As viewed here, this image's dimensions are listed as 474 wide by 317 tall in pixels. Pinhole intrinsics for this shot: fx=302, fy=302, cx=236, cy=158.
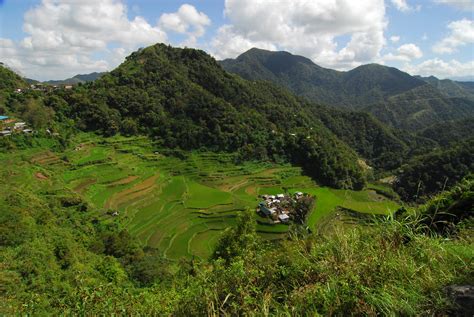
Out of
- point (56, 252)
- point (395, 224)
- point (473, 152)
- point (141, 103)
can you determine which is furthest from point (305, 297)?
point (473, 152)

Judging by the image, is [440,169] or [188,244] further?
[440,169]

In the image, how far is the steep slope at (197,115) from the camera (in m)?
45.2

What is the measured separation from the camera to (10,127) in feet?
106

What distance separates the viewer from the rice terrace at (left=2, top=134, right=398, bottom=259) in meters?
25.3

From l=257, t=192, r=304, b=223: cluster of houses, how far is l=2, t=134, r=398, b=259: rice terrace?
2.74ft

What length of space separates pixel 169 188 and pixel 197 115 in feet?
72.7

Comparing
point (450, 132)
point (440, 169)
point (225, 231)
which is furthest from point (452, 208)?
point (450, 132)

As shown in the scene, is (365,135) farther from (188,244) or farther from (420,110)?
(420,110)

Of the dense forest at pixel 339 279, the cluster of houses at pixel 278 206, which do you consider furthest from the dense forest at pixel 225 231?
the cluster of houses at pixel 278 206

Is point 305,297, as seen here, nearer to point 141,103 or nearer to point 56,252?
point 56,252

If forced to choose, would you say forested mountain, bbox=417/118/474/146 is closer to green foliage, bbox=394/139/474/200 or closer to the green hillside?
green foliage, bbox=394/139/474/200

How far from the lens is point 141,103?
5041cm

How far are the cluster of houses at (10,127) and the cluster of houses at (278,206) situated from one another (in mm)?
25972

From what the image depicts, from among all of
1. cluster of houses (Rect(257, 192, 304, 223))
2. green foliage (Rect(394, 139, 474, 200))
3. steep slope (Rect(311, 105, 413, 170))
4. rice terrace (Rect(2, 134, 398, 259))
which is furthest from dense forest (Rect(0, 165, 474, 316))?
steep slope (Rect(311, 105, 413, 170))
